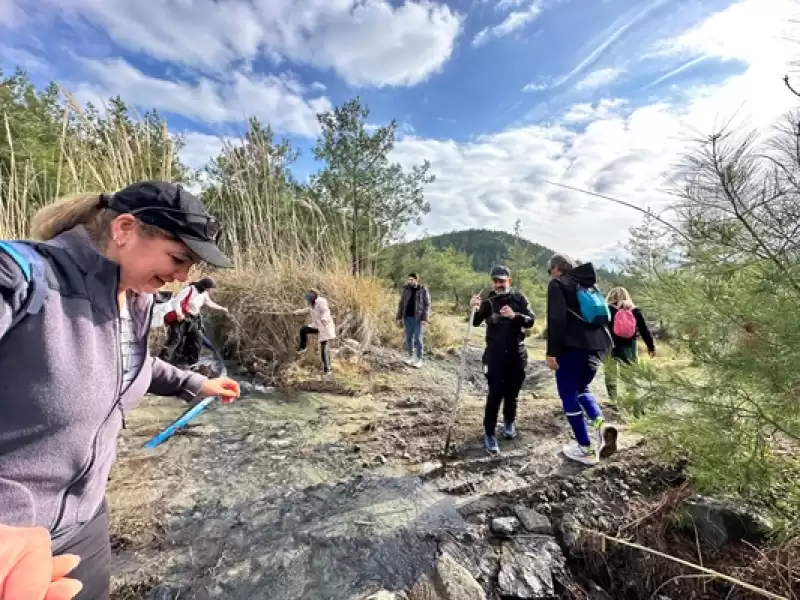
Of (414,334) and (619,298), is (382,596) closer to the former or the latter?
(619,298)

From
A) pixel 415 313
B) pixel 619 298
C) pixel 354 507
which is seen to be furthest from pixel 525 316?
pixel 415 313

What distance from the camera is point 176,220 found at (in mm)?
1131

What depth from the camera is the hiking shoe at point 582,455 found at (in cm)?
363

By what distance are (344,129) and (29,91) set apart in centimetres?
1090

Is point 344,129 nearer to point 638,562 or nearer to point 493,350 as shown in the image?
point 493,350

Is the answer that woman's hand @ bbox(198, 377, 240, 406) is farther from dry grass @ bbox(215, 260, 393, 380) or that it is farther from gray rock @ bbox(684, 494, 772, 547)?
dry grass @ bbox(215, 260, 393, 380)

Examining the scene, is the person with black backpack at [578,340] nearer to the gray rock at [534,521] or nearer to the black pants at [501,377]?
the black pants at [501,377]

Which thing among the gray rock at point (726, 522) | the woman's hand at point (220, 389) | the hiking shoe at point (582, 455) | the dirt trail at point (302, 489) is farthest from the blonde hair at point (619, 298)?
the woman's hand at point (220, 389)

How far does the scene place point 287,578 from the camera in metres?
2.33

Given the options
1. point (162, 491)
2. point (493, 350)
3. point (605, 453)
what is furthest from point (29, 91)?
point (605, 453)

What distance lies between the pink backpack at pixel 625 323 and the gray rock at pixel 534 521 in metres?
2.63

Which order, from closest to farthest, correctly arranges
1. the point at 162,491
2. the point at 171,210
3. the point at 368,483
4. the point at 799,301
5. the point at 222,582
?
the point at 171,210
the point at 799,301
the point at 222,582
the point at 162,491
the point at 368,483

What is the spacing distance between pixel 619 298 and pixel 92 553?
16.9 feet

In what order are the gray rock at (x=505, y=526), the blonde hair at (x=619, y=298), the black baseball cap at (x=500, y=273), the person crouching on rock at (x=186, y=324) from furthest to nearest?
the person crouching on rock at (x=186, y=324)
the blonde hair at (x=619, y=298)
the black baseball cap at (x=500, y=273)
the gray rock at (x=505, y=526)
